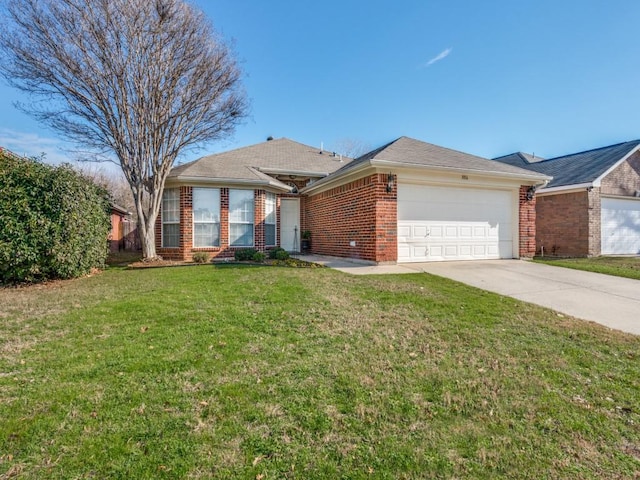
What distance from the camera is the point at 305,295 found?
5.55 metres

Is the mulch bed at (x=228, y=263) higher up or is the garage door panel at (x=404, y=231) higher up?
the garage door panel at (x=404, y=231)

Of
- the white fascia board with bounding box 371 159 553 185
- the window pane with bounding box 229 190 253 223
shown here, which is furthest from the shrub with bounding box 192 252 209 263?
the white fascia board with bounding box 371 159 553 185

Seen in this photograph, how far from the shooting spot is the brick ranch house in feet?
28.9

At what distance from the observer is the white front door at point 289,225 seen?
13.8 metres

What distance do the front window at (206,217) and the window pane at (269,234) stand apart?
70.9 inches

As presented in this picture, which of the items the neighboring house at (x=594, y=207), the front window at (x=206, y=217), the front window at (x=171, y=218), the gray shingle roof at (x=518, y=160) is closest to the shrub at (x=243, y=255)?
the front window at (x=206, y=217)

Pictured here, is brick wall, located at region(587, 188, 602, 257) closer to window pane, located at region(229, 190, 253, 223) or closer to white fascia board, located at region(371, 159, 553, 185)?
white fascia board, located at region(371, 159, 553, 185)

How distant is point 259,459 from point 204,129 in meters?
12.3

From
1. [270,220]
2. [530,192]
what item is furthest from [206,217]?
[530,192]

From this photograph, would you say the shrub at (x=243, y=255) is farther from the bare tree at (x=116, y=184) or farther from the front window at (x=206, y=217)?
the bare tree at (x=116, y=184)

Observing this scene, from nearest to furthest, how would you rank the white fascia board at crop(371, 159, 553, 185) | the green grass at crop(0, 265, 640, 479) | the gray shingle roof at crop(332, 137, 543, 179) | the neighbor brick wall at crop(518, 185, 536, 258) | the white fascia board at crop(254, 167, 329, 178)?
the green grass at crop(0, 265, 640, 479), the white fascia board at crop(371, 159, 553, 185), the gray shingle roof at crop(332, 137, 543, 179), the neighbor brick wall at crop(518, 185, 536, 258), the white fascia board at crop(254, 167, 329, 178)

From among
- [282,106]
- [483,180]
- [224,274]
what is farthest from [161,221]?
[483,180]

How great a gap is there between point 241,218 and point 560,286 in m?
9.56

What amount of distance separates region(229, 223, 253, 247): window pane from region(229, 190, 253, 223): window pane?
0.61 ft
